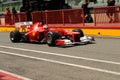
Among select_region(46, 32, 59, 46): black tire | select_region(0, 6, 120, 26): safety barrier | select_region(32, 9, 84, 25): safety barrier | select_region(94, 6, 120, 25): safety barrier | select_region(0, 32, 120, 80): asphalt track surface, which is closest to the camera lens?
select_region(0, 32, 120, 80): asphalt track surface

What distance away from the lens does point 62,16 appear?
2152cm

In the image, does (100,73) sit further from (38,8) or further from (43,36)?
(38,8)

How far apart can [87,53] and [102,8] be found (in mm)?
6614

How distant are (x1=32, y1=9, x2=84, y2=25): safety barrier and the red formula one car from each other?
3.43 metres

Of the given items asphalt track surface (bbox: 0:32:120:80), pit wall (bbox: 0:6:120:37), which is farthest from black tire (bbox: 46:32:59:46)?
pit wall (bbox: 0:6:120:37)

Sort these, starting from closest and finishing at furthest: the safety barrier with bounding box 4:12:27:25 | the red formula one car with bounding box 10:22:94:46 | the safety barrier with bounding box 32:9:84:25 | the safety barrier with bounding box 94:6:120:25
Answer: the red formula one car with bounding box 10:22:94:46
the safety barrier with bounding box 94:6:120:25
the safety barrier with bounding box 32:9:84:25
the safety barrier with bounding box 4:12:27:25

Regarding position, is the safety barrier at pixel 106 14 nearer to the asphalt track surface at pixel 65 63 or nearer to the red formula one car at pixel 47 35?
the red formula one car at pixel 47 35

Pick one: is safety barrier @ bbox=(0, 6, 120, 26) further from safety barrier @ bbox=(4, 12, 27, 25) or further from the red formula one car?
the red formula one car

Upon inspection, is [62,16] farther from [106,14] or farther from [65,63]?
[65,63]

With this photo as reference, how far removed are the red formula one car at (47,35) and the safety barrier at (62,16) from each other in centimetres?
343

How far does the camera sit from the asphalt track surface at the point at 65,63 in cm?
885

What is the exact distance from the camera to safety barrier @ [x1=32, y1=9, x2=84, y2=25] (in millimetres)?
20453

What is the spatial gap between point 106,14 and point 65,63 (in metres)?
8.45

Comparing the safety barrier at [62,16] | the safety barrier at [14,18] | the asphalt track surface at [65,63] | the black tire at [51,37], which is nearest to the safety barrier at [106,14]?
the safety barrier at [62,16]
